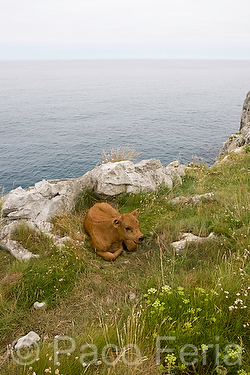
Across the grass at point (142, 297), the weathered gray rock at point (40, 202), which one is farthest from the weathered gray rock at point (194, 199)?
the weathered gray rock at point (40, 202)

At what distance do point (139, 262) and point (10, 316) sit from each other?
2955mm

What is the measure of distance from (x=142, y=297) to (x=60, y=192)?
4805 millimetres

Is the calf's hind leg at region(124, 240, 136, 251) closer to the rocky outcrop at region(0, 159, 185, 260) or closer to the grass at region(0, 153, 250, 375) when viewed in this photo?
the grass at region(0, 153, 250, 375)

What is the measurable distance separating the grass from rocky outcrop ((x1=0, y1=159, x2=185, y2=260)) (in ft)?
0.98

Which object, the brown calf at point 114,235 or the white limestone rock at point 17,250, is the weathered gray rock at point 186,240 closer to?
the brown calf at point 114,235

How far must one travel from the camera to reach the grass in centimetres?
353

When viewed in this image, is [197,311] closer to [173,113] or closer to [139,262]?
[139,262]

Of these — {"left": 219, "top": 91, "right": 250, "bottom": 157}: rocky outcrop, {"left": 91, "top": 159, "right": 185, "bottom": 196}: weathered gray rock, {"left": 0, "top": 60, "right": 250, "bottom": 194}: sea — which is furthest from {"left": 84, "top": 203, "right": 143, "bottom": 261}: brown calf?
{"left": 0, "top": 60, "right": 250, "bottom": 194}: sea

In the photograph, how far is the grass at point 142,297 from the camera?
3533 mm

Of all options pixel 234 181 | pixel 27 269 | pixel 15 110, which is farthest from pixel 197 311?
pixel 15 110

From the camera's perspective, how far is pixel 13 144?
1468 inches

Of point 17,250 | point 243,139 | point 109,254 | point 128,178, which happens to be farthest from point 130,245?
point 243,139

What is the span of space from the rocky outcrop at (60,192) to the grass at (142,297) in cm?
30

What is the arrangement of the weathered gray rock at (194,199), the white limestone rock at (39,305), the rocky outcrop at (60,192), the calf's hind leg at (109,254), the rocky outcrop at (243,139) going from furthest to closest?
the rocky outcrop at (243,139)
the weathered gray rock at (194,199)
the rocky outcrop at (60,192)
the calf's hind leg at (109,254)
the white limestone rock at (39,305)
